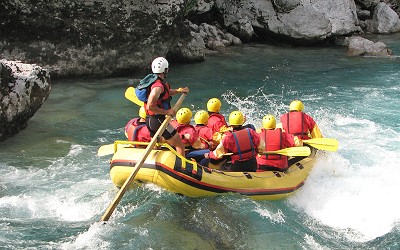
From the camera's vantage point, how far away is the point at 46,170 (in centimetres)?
913

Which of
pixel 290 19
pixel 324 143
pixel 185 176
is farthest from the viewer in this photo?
pixel 290 19

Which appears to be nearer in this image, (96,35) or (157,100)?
(157,100)

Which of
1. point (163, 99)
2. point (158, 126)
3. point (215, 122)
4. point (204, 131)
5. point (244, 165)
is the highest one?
point (163, 99)

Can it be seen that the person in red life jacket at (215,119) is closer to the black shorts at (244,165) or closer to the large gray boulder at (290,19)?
the black shorts at (244,165)

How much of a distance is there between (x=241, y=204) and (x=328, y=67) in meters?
11.4

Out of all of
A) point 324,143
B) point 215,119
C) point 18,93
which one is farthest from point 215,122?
point 18,93

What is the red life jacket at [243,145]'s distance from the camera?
7391mm

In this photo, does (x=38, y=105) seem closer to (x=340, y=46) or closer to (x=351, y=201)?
(x=351, y=201)

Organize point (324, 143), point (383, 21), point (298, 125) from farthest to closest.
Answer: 1. point (383, 21)
2. point (298, 125)
3. point (324, 143)

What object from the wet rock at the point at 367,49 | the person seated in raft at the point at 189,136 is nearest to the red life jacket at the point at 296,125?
the person seated in raft at the point at 189,136

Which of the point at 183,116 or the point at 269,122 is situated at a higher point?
the point at 183,116

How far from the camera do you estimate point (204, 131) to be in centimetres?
820

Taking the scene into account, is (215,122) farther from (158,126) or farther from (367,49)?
(367,49)

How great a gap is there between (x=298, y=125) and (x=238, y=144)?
A: 6.20 ft
